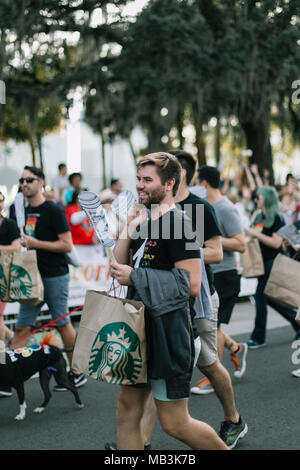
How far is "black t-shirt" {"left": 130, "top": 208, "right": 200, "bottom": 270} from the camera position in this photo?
330cm

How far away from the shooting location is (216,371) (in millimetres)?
4273

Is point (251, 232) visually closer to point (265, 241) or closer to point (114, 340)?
point (265, 241)

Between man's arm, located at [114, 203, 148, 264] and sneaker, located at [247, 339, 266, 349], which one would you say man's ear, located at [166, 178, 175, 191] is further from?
sneaker, located at [247, 339, 266, 349]

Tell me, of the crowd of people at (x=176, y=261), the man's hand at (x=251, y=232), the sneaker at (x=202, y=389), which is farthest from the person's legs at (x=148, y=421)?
the man's hand at (x=251, y=232)

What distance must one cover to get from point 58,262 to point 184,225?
2.89 m

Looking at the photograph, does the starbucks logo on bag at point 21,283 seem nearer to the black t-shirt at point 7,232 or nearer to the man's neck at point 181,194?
the black t-shirt at point 7,232

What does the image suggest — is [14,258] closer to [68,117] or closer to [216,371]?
[216,371]

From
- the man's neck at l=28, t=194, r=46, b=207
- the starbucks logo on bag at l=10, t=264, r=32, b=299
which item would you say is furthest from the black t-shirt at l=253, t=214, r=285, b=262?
the starbucks logo on bag at l=10, t=264, r=32, b=299

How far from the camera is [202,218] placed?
15.0 ft

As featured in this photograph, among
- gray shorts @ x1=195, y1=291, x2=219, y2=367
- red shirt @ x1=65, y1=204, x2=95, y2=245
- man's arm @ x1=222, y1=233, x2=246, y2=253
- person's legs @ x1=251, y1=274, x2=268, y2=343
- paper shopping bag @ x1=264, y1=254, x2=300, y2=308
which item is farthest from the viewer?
red shirt @ x1=65, y1=204, x2=95, y2=245

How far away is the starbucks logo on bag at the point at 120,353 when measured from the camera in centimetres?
319

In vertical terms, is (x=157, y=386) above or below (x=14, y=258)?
below

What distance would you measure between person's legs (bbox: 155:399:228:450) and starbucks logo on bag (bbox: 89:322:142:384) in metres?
0.24
